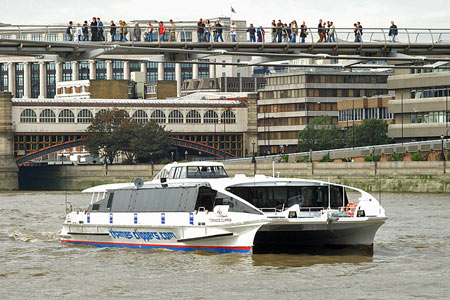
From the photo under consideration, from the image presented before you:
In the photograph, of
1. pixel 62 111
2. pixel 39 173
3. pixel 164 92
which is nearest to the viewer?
pixel 39 173

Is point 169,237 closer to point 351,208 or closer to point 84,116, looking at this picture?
point 351,208

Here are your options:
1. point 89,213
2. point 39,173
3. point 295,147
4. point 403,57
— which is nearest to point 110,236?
point 89,213

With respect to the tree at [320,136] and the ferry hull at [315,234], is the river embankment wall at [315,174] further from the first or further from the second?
the ferry hull at [315,234]

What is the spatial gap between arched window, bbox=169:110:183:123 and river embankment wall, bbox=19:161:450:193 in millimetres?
21040

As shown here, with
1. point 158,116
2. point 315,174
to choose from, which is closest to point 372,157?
point 315,174

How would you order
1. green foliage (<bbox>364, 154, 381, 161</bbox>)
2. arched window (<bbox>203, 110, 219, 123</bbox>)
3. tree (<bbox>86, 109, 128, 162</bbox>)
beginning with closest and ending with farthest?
green foliage (<bbox>364, 154, 381, 161</bbox>)
tree (<bbox>86, 109, 128, 162</bbox>)
arched window (<bbox>203, 110, 219, 123</bbox>)

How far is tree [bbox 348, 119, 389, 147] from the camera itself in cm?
12794

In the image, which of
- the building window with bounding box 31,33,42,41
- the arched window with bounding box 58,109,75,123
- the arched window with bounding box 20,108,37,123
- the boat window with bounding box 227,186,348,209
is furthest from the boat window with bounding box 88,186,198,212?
the building window with bounding box 31,33,42,41

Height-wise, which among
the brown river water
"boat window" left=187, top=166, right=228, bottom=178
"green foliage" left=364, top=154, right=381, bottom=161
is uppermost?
"boat window" left=187, top=166, right=228, bottom=178

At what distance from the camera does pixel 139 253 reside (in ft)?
134

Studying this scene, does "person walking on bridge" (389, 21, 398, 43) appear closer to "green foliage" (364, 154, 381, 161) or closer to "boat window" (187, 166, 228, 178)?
"boat window" (187, 166, 228, 178)

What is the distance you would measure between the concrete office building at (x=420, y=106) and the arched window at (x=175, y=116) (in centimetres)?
4098

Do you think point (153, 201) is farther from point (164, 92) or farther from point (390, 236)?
point (164, 92)

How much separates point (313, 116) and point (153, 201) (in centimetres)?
10653
